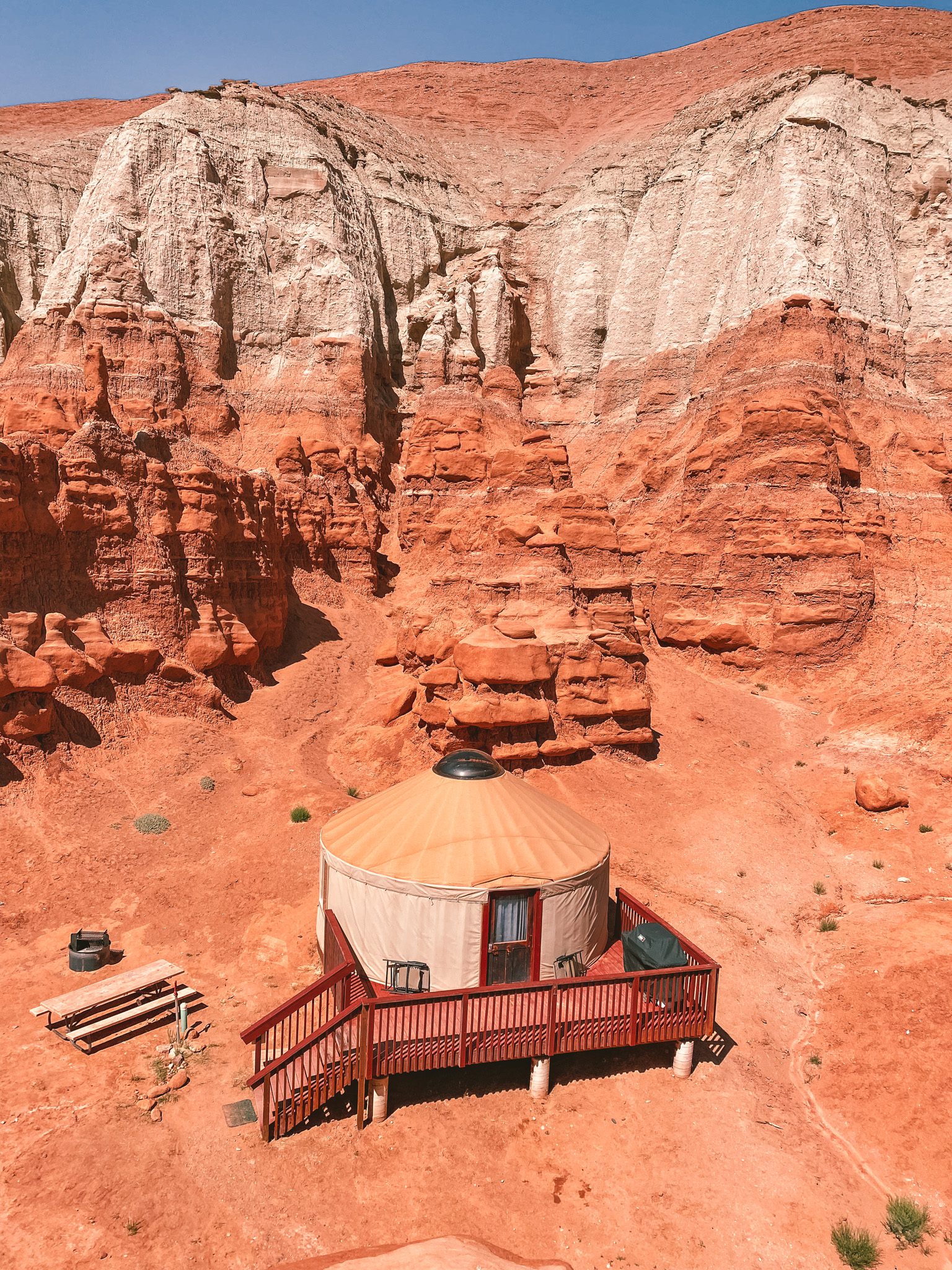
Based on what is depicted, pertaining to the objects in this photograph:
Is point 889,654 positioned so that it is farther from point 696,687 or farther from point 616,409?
point 616,409

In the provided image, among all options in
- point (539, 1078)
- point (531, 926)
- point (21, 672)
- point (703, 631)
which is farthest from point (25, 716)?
point (703, 631)

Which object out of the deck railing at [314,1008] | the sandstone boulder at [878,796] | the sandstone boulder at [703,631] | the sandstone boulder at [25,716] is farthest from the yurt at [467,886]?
the sandstone boulder at [703,631]

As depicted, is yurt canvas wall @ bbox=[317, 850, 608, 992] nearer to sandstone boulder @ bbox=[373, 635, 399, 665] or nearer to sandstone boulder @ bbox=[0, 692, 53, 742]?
sandstone boulder @ bbox=[0, 692, 53, 742]

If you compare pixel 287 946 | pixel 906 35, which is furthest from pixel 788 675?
pixel 906 35

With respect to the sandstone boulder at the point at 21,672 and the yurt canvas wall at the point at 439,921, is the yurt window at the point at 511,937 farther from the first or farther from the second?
the sandstone boulder at the point at 21,672

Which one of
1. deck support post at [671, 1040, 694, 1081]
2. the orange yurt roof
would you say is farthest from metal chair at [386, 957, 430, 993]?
deck support post at [671, 1040, 694, 1081]
